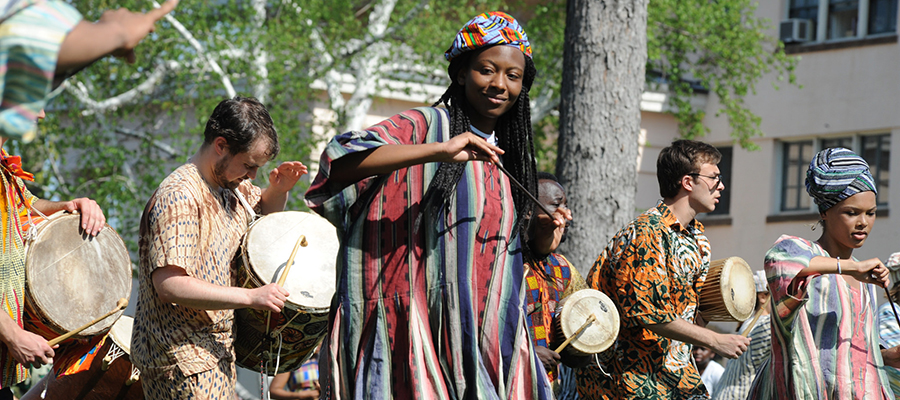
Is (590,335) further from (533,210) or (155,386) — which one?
(155,386)

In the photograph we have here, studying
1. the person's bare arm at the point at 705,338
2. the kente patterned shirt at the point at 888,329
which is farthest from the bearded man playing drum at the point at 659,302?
the kente patterned shirt at the point at 888,329

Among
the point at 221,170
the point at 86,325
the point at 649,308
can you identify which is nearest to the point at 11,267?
the point at 86,325

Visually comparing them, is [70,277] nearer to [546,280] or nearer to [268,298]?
[268,298]

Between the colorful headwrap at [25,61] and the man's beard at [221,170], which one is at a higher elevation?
the colorful headwrap at [25,61]

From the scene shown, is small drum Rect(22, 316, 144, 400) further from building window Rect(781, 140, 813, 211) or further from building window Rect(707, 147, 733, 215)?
building window Rect(707, 147, 733, 215)

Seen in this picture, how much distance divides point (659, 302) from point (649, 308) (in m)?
0.05

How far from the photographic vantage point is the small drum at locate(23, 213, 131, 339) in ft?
14.7

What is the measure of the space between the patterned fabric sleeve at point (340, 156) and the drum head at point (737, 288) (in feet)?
6.96

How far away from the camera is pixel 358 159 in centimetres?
333

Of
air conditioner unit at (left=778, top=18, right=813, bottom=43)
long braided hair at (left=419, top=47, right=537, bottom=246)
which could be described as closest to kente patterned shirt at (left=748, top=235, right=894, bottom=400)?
long braided hair at (left=419, top=47, right=537, bottom=246)

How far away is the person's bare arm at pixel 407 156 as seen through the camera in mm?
3193

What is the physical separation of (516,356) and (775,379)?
190 cm

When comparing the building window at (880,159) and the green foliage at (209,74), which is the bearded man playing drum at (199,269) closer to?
the green foliage at (209,74)

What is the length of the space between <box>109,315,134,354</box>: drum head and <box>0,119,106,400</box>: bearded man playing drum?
31.7 inches
